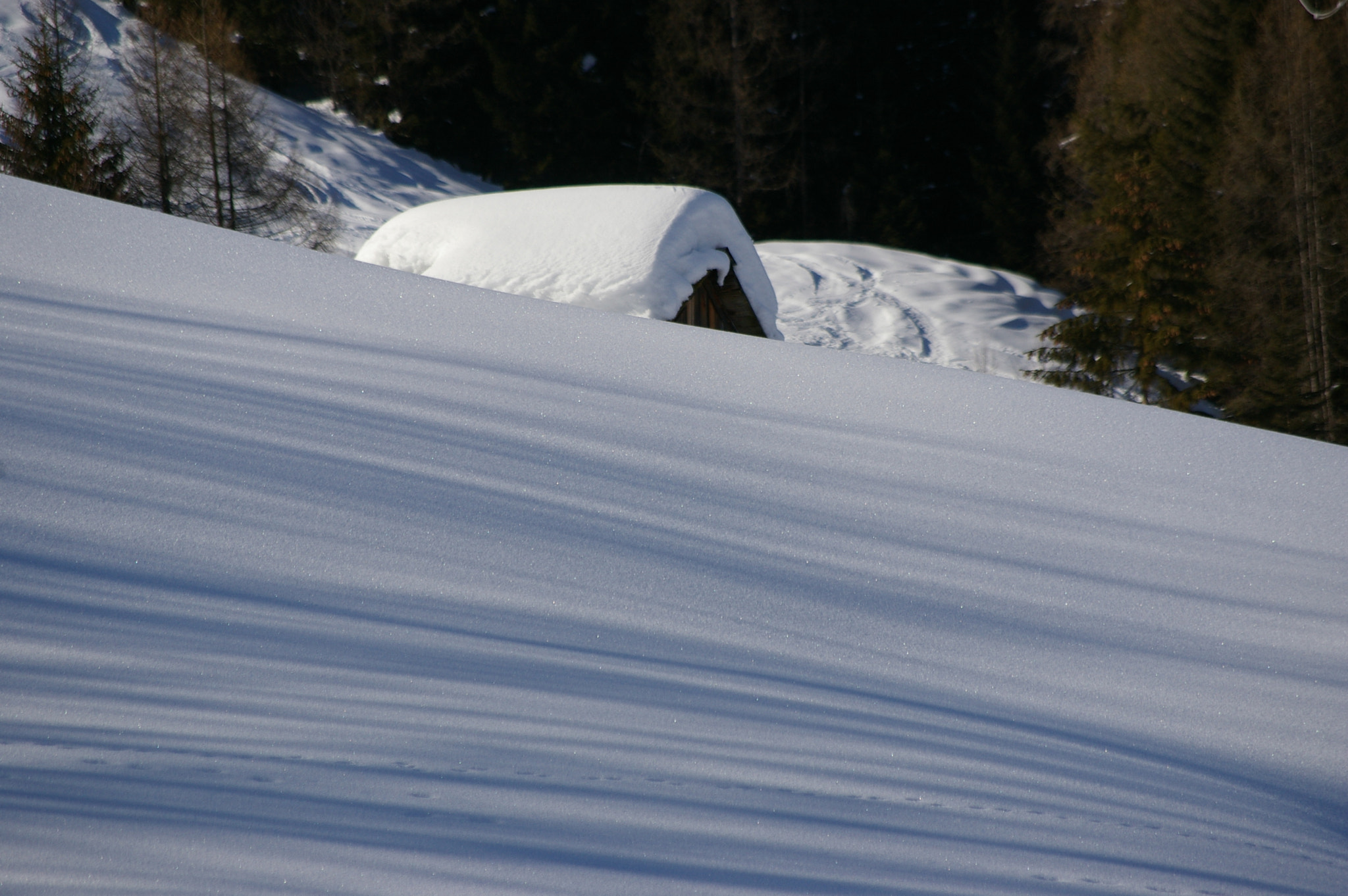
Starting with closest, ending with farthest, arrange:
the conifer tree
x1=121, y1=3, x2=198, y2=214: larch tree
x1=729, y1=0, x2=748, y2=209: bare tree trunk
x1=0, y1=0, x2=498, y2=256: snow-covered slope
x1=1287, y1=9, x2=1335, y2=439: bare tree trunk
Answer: the conifer tree → x1=1287, y1=9, x2=1335, y2=439: bare tree trunk → x1=121, y1=3, x2=198, y2=214: larch tree → x1=0, y1=0, x2=498, y2=256: snow-covered slope → x1=729, y1=0, x2=748, y2=209: bare tree trunk

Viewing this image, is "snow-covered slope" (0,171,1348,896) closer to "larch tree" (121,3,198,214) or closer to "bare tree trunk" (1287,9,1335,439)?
"bare tree trunk" (1287,9,1335,439)

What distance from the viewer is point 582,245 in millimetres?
8289

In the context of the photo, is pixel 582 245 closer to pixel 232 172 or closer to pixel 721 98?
pixel 232 172

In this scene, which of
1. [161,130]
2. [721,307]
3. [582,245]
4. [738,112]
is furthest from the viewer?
[738,112]

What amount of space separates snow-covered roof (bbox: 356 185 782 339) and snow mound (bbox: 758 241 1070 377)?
5975 mm

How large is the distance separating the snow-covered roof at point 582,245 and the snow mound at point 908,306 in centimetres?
597

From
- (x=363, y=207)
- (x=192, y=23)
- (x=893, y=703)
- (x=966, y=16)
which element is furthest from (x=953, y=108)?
(x=893, y=703)

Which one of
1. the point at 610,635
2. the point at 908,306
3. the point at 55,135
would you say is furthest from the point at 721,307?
the point at 55,135

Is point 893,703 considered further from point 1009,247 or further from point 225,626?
point 1009,247

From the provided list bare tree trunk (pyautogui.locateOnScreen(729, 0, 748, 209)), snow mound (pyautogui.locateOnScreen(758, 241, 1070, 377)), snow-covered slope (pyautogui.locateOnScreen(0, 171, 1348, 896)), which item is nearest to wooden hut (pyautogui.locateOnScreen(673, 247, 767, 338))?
snow mound (pyautogui.locateOnScreen(758, 241, 1070, 377))

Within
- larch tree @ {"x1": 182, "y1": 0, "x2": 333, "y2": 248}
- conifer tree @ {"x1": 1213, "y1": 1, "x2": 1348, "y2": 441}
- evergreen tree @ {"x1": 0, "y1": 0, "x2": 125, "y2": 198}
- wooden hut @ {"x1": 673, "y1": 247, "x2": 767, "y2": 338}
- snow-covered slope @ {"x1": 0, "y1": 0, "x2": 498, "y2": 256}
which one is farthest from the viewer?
snow-covered slope @ {"x1": 0, "y1": 0, "x2": 498, "y2": 256}

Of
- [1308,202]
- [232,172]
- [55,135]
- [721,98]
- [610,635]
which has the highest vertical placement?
[721,98]

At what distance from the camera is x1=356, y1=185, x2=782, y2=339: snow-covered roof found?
7922mm

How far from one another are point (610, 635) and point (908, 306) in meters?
15.3
